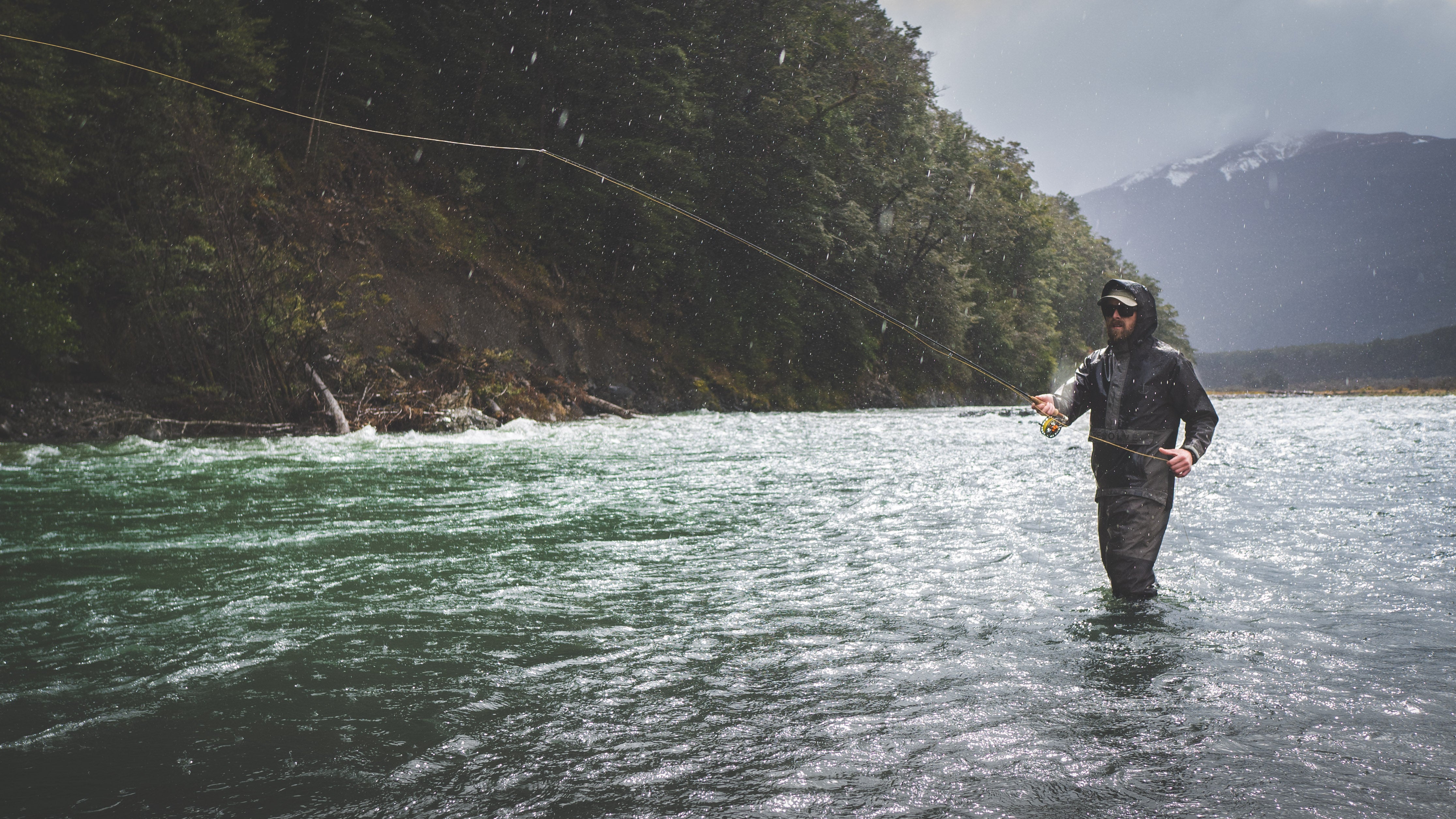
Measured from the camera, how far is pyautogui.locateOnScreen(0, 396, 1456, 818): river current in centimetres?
297

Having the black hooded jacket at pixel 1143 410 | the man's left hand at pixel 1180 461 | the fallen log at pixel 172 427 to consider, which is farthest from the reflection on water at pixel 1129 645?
the fallen log at pixel 172 427

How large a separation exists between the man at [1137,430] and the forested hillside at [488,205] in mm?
15670

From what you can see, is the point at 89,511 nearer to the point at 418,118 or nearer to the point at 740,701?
the point at 740,701

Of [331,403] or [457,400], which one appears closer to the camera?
[331,403]

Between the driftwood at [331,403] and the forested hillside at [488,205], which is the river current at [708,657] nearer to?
the driftwood at [331,403]

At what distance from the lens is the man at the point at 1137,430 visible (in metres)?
5.28

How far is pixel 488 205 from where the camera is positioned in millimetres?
29703

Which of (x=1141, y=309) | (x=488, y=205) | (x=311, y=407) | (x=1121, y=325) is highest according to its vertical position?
(x=488, y=205)

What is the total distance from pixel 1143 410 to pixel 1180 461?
0.45 metres

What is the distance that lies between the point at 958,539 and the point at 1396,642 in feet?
11.0

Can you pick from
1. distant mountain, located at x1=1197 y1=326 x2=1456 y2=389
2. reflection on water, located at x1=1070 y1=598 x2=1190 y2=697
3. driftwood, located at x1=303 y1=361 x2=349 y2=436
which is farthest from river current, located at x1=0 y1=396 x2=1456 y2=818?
distant mountain, located at x1=1197 y1=326 x2=1456 y2=389

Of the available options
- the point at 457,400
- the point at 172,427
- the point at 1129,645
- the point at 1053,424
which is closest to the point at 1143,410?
the point at 1053,424

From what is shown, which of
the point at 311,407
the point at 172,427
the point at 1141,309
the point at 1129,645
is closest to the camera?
the point at 1129,645

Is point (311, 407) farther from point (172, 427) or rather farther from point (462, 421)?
point (462, 421)
